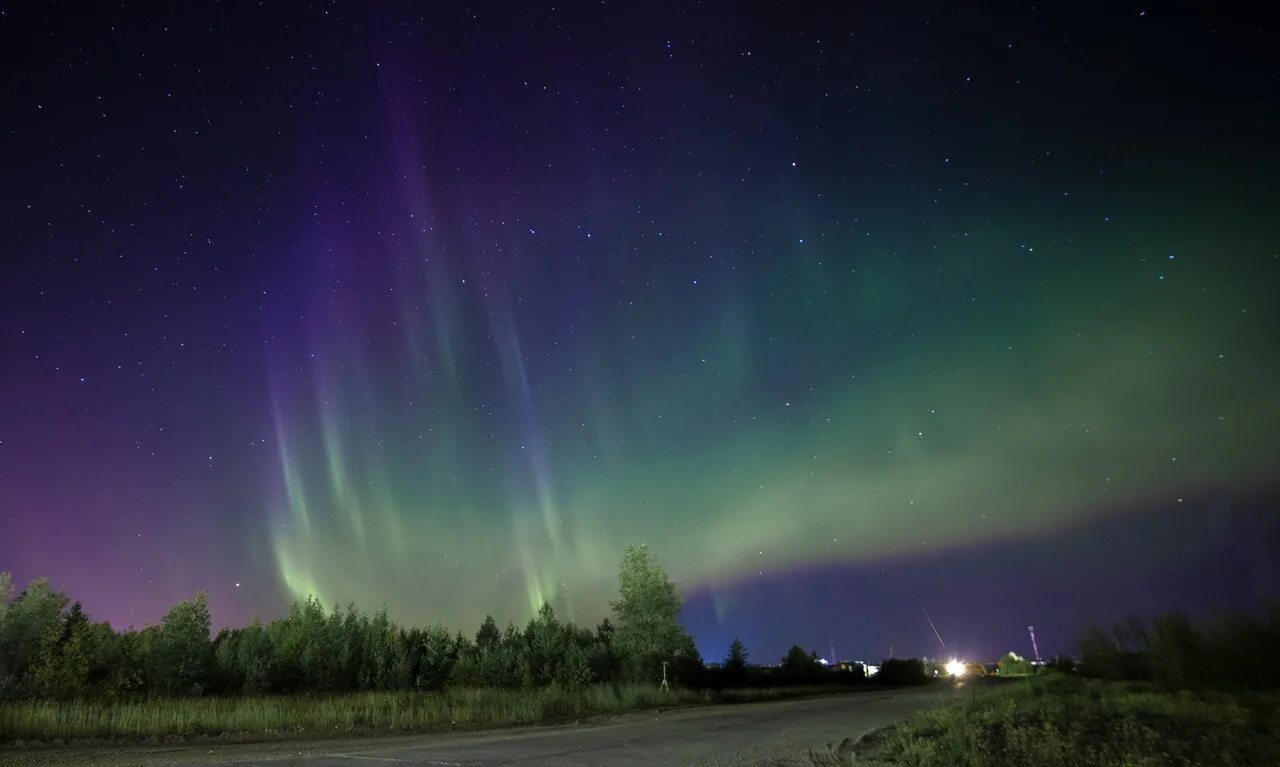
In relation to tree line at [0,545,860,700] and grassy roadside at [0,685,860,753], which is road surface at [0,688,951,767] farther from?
tree line at [0,545,860,700]

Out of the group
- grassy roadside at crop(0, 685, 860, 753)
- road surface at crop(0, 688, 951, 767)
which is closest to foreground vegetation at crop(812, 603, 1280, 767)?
road surface at crop(0, 688, 951, 767)

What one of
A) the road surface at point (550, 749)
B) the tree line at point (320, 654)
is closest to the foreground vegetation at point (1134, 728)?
the road surface at point (550, 749)

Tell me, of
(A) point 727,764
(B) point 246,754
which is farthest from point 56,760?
(A) point 727,764

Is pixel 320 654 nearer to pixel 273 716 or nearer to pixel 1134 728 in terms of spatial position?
pixel 273 716

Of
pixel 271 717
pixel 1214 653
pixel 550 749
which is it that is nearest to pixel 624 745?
pixel 550 749

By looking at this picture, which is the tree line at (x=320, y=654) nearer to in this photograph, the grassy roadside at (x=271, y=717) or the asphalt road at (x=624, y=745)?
the grassy roadside at (x=271, y=717)

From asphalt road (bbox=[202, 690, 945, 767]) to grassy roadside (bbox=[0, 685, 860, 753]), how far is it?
3.84 m

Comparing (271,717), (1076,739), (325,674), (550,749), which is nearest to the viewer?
(1076,739)

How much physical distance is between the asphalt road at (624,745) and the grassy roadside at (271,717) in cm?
384

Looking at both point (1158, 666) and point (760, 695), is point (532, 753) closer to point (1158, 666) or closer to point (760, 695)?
point (1158, 666)

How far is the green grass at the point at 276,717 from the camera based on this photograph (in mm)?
19594

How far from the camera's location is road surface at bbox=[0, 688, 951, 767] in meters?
13.7

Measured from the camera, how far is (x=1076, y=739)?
44.3 feet

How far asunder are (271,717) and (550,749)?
11784 millimetres
